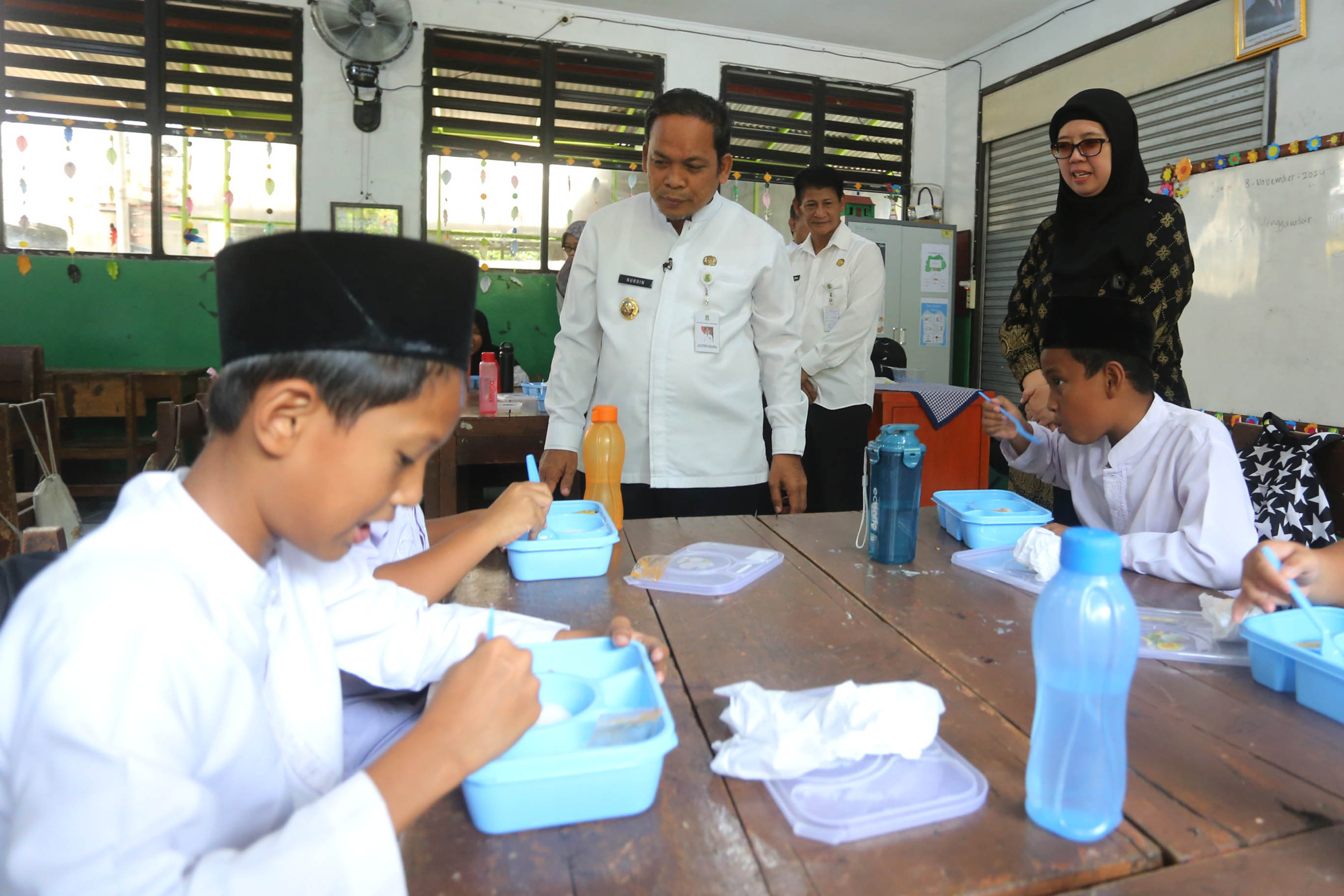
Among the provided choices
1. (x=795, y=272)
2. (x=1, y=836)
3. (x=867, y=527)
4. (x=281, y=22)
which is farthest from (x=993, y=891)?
(x=281, y=22)

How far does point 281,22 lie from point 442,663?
525 cm

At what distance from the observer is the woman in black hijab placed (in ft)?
7.04

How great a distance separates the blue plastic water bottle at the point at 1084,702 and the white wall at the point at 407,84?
5.00 meters

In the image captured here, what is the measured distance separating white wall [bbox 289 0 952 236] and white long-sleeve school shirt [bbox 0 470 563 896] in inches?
185

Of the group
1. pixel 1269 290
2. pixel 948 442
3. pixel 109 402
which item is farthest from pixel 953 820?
pixel 109 402

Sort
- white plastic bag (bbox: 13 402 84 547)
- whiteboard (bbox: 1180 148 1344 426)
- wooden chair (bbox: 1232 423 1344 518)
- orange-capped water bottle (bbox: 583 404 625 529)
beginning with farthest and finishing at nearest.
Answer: whiteboard (bbox: 1180 148 1344 426) < white plastic bag (bbox: 13 402 84 547) < wooden chair (bbox: 1232 423 1344 518) < orange-capped water bottle (bbox: 583 404 625 529)

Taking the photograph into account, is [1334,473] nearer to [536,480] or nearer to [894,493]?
[894,493]

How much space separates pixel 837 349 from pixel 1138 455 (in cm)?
205

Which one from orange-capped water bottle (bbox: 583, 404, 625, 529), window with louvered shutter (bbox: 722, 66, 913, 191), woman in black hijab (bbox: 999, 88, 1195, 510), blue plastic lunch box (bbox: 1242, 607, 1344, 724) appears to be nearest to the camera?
blue plastic lunch box (bbox: 1242, 607, 1344, 724)

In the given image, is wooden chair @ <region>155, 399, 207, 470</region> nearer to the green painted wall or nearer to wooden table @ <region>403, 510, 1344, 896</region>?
wooden table @ <region>403, 510, 1344, 896</region>

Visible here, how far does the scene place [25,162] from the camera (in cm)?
458

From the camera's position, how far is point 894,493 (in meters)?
1.39

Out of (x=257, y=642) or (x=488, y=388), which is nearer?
(x=257, y=642)

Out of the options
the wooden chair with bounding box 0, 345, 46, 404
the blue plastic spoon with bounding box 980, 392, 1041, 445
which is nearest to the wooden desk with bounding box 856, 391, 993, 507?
the blue plastic spoon with bounding box 980, 392, 1041, 445
